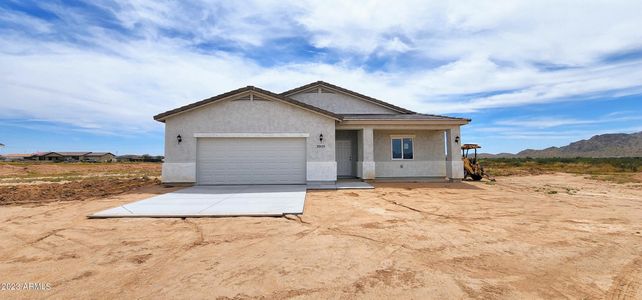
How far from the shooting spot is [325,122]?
41.1 ft

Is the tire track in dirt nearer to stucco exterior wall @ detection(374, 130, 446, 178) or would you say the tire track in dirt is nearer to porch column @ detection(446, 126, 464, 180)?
porch column @ detection(446, 126, 464, 180)

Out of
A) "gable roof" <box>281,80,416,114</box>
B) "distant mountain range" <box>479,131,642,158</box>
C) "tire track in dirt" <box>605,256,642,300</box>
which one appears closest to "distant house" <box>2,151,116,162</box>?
"gable roof" <box>281,80,416,114</box>

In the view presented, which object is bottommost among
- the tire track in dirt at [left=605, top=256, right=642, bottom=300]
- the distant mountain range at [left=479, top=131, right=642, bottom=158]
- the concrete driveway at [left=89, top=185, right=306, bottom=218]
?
the tire track in dirt at [left=605, top=256, right=642, bottom=300]

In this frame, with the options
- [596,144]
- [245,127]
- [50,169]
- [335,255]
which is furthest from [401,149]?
[596,144]

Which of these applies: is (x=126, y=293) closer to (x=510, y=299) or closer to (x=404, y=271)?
(x=404, y=271)

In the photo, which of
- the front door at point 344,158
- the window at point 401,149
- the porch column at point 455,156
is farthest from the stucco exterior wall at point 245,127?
the porch column at point 455,156

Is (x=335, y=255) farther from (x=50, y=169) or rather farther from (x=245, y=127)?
(x=50, y=169)

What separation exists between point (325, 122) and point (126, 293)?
10145 millimetres

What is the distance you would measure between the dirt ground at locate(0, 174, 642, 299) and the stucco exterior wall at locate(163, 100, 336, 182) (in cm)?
507

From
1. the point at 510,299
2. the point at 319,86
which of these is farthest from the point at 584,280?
the point at 319,86

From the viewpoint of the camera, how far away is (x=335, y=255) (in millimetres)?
4070

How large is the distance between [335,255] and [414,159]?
1190cm

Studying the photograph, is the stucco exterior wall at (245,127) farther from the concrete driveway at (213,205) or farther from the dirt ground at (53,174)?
the dirt ground at (53,174)

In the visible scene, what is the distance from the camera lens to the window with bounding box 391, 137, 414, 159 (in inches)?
591
